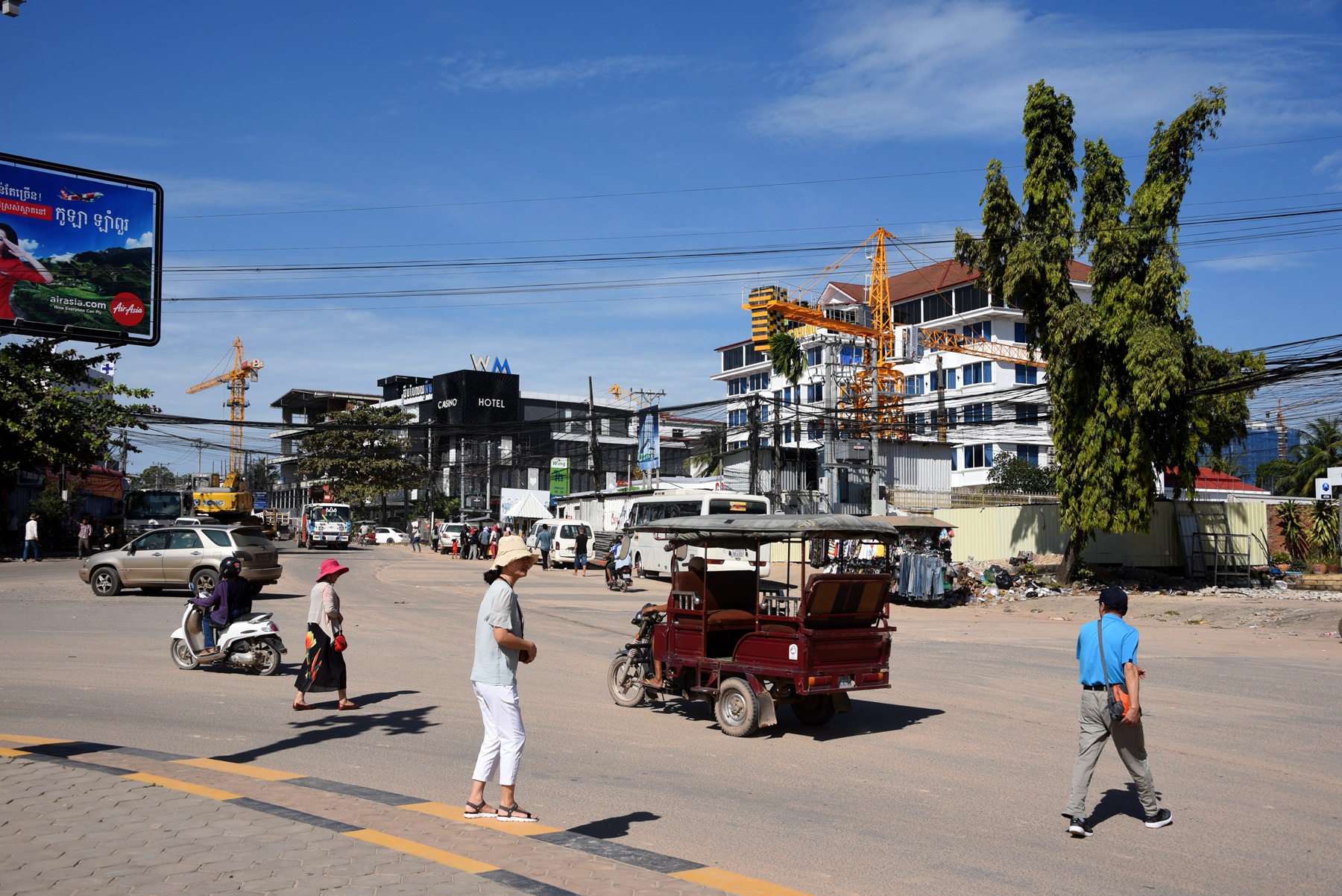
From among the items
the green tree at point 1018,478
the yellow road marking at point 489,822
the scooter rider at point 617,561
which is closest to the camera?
the yellow road marking at point 489,822

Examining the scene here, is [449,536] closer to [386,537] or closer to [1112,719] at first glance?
[386,537]

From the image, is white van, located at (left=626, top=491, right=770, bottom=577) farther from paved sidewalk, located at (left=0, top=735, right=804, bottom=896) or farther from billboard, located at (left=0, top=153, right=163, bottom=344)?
paved sidewalk, located at (left=0, top=735, right=804, bottom=896)

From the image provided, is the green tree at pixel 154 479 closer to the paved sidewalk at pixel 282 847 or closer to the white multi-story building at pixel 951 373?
the white multi-story building at pixel 951 373

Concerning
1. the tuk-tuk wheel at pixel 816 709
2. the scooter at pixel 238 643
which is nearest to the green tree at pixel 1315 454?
the tuk-tuk wheel at pixel 816 709

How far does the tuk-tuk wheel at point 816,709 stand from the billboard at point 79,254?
768cm

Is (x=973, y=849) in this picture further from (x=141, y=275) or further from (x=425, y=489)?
(x=425, y=489)

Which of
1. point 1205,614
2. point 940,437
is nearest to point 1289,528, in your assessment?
point 1205,614

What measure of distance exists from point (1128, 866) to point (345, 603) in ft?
69.4

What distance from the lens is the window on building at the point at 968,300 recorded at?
8412cm

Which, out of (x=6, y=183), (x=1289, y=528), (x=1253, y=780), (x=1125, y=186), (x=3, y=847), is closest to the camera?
(x=3, y=847)

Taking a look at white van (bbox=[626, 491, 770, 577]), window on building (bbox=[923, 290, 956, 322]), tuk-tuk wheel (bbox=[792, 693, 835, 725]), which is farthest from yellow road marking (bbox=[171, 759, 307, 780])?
window on building (bbox=[923, 290, 956, 322])

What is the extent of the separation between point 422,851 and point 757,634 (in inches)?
211

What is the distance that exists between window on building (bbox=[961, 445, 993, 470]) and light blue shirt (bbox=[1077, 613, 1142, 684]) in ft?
230

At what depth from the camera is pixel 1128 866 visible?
6.26 metres
